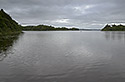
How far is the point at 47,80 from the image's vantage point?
415 inches

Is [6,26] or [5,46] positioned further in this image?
[6,26]

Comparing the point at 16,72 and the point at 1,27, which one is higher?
the point at 1,27

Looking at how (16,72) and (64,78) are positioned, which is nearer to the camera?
(64,78)

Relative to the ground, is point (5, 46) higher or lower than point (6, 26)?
lower

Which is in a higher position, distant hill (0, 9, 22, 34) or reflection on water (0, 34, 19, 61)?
distant hill (0, 9, 22, 34)

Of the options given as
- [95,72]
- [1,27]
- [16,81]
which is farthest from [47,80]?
[1,27]

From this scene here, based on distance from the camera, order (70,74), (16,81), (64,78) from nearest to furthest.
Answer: (16,81)
(64,78)
(70,74)

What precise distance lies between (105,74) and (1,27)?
79693 millimetres

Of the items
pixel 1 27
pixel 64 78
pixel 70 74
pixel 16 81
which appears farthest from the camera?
pixel 1 27

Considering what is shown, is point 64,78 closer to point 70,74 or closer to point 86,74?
point 70,74

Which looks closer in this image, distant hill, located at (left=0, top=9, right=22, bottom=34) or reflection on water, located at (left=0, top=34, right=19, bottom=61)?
reflection on water, located at (left=0, top=34, right=19, bottom=61)

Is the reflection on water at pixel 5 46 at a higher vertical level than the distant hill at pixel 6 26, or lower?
lower

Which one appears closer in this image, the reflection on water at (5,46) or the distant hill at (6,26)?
the reflection on water at (5,46)

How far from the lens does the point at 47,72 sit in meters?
12.5
